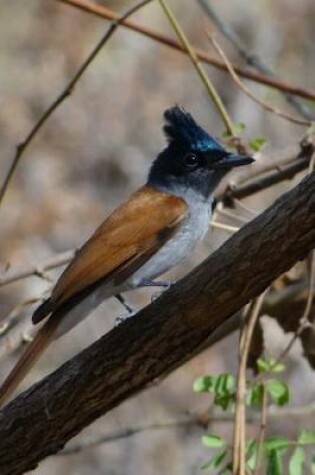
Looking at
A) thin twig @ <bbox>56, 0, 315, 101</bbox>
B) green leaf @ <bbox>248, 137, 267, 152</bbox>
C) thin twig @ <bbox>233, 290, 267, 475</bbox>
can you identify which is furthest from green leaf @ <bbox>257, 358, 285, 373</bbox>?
thin twig @ <bbox>56, 0, 315, 101</bbox>

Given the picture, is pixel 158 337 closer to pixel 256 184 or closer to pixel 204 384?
pixel 204 384

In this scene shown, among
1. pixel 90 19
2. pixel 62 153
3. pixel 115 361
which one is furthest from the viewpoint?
pixel 90 19

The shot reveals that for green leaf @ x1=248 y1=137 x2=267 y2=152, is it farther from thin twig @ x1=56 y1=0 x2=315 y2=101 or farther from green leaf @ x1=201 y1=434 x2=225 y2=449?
green leaf @ x1=201 y1=434 x2=225 y2=449

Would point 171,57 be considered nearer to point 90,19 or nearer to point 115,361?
point 90,19

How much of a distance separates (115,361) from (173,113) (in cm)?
120

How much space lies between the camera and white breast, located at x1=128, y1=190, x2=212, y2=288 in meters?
4.41

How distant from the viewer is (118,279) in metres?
4.38

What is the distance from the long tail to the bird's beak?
0.82 meters

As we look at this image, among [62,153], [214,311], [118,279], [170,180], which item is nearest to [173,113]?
[170,180]

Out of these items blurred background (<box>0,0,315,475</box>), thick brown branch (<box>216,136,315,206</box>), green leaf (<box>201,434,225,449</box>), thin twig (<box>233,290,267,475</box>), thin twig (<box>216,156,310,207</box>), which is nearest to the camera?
thin twig (<box>233,290,267,475</box>)

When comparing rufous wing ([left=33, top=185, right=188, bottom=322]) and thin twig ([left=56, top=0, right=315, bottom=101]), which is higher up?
thin twig ([left=56, top=0, right=315, bottom=101])

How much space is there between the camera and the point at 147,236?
4434 millimetres

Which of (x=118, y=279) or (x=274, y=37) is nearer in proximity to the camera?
(x=118, y=279)

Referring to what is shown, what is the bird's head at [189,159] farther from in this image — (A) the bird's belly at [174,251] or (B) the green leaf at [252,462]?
(B) the green leaf at [252,462]
